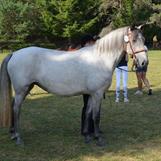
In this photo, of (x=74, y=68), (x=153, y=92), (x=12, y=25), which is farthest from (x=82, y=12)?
(x=74, y=68)

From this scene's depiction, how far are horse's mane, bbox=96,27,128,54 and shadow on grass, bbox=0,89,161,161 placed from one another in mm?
1686

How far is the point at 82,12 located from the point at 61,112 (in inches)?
1408

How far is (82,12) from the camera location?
1805 inches

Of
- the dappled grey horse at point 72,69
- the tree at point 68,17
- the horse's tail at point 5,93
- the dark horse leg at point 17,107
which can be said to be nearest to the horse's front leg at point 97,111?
the dappled grey horse at point 72,69

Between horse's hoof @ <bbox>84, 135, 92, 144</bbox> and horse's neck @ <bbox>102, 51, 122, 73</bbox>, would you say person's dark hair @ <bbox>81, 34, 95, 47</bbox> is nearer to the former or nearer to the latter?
horse's neck @ <bbox>102, 51, 122, 73</bbox>

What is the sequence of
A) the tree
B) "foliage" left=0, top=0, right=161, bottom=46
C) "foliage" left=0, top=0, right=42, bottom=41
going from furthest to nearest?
1. the tree
2. "foliage" left=0, top=0, right=161, bottom=46
3. "foliage" left=0, top=0, right=42, bottom=41

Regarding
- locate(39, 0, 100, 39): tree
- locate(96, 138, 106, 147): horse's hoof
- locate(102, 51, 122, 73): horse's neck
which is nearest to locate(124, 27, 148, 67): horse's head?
locate(102, 51, 122, 73): horse's neck

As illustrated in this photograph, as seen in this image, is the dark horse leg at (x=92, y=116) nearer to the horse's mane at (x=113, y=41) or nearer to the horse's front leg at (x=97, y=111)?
the horse's front leg at (x=97, y=111)

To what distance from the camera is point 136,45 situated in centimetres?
773

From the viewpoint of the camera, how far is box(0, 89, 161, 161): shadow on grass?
7.42 metres

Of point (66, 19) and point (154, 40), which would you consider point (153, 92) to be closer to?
point (66, 19)

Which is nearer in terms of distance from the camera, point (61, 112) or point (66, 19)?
point (61, 112)

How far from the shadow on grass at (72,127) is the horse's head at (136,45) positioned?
1527 millimetres

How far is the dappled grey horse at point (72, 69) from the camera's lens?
7.81 metres
